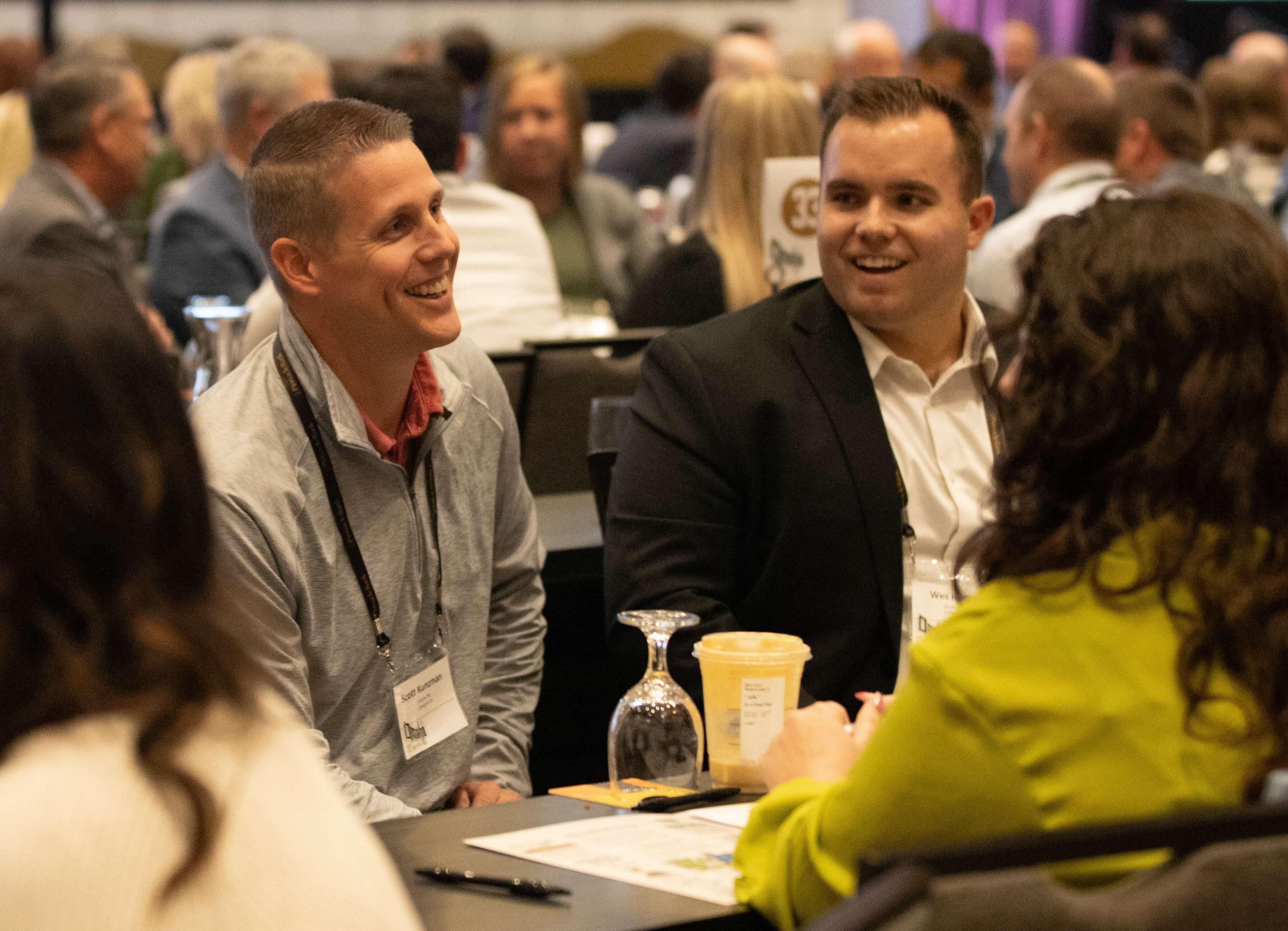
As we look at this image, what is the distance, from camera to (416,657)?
7.57ft

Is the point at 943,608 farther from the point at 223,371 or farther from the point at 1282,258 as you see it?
the point at 223,371

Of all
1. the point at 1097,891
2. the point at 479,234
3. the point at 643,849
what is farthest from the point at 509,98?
the point at 1097,891

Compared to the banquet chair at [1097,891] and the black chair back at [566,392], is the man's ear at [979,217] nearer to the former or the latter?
the black chair back at [566,392]

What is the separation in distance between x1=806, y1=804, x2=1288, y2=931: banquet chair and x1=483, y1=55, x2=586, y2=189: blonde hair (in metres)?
4.84

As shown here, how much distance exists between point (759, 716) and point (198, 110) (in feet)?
19.8

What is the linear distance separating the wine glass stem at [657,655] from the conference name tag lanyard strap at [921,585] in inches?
12.2

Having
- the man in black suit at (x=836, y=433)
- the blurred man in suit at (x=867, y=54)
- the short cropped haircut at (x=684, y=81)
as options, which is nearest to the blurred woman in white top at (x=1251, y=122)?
the blurred man in suit at (x=867, y=54)

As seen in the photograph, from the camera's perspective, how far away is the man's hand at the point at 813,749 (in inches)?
67.9

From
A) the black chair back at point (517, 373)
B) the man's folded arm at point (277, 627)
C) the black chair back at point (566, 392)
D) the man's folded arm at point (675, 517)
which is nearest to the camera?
the man's folded arm at point (277, 627)

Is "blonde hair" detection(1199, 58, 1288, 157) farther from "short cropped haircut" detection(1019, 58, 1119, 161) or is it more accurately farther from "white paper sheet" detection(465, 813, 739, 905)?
"white paper sheet" detection(465, 813, 739, 905)

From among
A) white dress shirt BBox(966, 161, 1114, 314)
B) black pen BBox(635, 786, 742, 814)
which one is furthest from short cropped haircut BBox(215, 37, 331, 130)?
black pen BBox(635, 786, 742, 814)

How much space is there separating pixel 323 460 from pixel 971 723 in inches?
43.7

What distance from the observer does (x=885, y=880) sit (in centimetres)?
107

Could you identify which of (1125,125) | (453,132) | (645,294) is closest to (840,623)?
(645,294)
